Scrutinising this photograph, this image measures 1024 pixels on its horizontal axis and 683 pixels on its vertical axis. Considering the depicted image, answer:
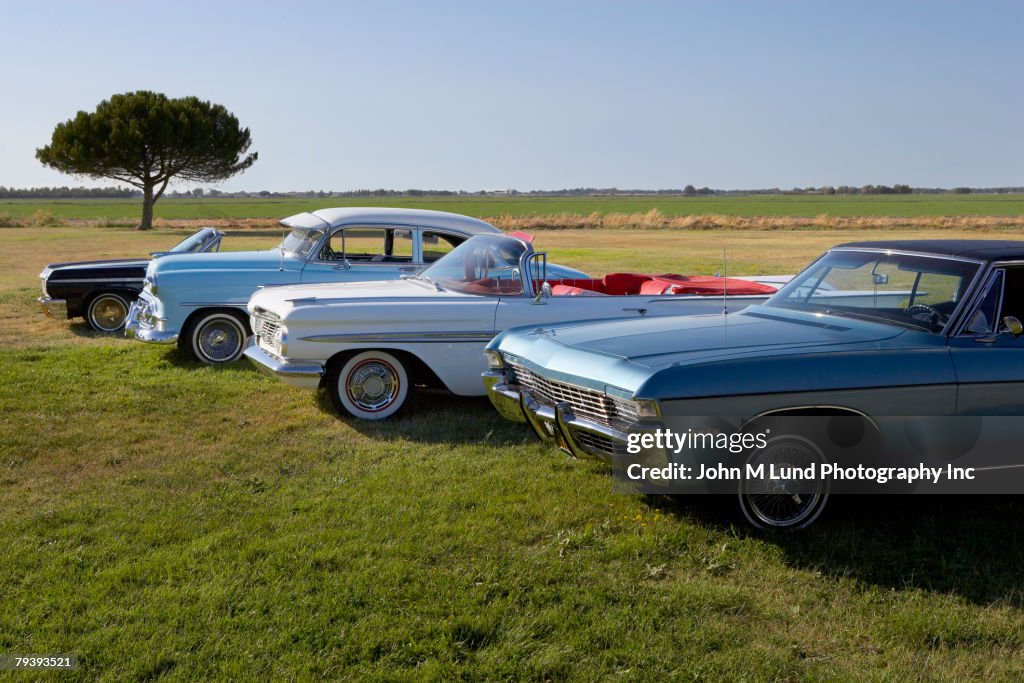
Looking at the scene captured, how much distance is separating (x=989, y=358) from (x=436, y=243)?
5.92m

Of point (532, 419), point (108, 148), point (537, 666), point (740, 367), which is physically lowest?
point (537, 666)

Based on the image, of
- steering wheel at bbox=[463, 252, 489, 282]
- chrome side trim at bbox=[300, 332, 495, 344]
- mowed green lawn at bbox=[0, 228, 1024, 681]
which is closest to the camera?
mowed green lawn at bbox=[0, 228, 1024, 681]

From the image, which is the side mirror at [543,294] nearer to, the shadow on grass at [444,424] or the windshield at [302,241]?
the shadow on grass at [444,424]

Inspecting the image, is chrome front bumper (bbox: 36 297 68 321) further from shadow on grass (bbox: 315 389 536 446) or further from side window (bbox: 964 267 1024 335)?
side window (bbox: 964 267 1024 335)

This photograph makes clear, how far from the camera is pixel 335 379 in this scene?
7172mm

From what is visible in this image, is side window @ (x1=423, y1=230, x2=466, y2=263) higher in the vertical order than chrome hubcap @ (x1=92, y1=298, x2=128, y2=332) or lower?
higher

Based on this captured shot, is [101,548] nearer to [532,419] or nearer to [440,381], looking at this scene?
[532,419]

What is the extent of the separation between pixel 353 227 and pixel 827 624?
6738mm

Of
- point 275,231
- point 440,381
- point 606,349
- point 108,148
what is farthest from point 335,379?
point 108,148

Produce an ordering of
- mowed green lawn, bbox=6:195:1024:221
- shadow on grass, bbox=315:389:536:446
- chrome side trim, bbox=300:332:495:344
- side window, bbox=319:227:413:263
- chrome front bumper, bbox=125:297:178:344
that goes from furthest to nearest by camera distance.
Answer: mowed green lawn, bbox=6:195:1024:221, side window, bbox=319:227:413:263, chrome front bumper, bbox=125:297:178:344, chrome side trim, bbox=300:332:495:344, shadow on grass, bbox=315:389:536:446

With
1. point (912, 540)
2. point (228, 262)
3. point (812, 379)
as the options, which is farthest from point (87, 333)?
point (912, 540)

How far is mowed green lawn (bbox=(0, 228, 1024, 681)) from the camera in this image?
11.7 ft

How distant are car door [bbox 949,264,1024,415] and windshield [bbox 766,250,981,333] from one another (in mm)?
119

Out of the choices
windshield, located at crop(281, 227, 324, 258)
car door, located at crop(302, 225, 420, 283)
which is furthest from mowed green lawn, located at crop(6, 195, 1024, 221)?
car door, located at crop(302, 225, 420, 283)
